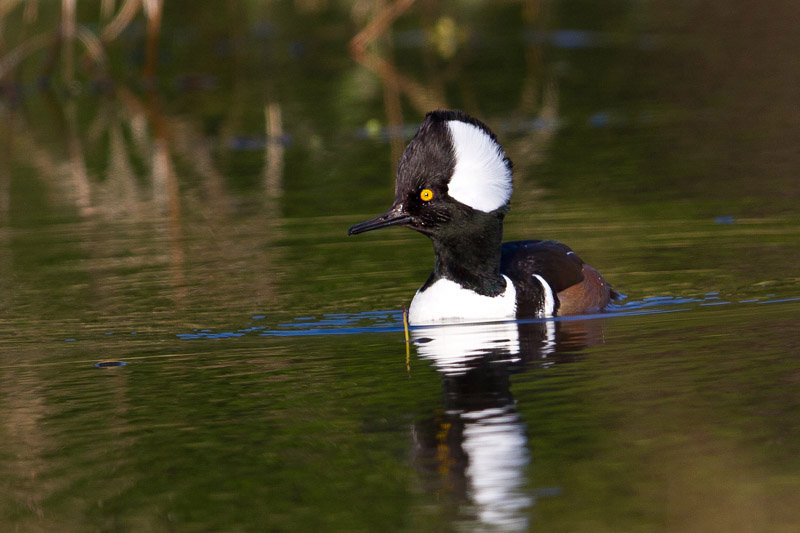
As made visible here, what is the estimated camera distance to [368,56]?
28344 millimetres

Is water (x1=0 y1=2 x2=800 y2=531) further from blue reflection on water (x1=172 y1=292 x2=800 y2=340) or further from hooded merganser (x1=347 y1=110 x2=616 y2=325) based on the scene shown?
hooded merganser (x1=347 y1=110 x2=616 y2=325)

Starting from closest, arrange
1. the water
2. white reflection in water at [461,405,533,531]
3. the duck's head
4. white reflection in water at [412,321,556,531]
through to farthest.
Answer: white reflection in water at [461,405,533,531]
white reflection in water at [412,321,556,531]
the water
the duck's head

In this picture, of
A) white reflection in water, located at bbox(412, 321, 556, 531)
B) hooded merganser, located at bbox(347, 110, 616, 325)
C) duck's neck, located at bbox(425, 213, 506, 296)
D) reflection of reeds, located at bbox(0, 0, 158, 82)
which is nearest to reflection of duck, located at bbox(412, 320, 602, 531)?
white reflection in water, located at bbox(412, 321, 556, 531)

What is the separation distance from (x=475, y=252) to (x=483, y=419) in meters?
2.80

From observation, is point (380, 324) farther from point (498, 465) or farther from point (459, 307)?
point (498, 465)

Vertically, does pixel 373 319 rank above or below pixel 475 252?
below

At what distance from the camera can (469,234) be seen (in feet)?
31.6

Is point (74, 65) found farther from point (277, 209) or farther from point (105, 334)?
point (105, 334)

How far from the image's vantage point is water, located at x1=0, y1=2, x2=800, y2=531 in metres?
6.13

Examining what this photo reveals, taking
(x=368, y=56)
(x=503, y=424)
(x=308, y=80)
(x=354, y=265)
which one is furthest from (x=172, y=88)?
(x=503, y=424)

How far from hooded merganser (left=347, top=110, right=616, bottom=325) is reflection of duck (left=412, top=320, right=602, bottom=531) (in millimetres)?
211

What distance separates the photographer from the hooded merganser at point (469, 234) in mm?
9250

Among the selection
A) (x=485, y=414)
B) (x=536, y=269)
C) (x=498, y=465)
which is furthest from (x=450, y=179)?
(x=498, y=465)

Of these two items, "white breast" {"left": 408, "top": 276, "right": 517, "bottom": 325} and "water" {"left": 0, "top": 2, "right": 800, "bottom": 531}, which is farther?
"white breast" {"left": 408, "top": 276, "right": 517, "bottom": 325}
